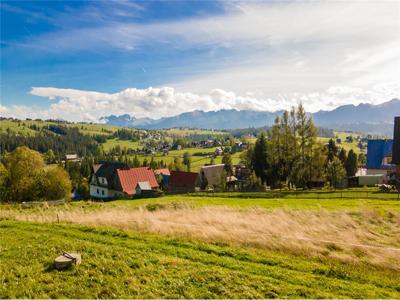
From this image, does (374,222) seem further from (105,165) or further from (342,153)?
(105,165)

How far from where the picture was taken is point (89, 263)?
1207cm

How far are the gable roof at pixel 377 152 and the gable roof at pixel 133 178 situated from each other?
46017 mm

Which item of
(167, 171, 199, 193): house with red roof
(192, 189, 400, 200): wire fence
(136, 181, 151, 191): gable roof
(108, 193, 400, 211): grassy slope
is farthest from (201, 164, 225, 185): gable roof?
(108, 193, 400, 211): grassy slope

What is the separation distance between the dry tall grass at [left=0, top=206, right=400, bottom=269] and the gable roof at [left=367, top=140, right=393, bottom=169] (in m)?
44.9

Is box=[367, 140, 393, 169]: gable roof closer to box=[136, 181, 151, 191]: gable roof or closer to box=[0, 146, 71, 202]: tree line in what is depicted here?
box=[136, 181, 151, 191]: gable roof

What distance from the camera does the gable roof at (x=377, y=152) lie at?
201 ft

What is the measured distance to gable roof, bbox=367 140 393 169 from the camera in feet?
201

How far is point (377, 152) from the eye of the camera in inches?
2464

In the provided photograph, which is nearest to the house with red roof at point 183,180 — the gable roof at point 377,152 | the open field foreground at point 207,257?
the gable roof at point 377,152

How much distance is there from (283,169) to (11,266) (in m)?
48.0

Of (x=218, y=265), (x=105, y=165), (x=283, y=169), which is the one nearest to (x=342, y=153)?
(x=283, y=169)

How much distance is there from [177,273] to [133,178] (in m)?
61.2

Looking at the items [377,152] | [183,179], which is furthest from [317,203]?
[183,179]

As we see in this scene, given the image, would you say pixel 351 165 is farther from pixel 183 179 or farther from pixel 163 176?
pixel 163 176
